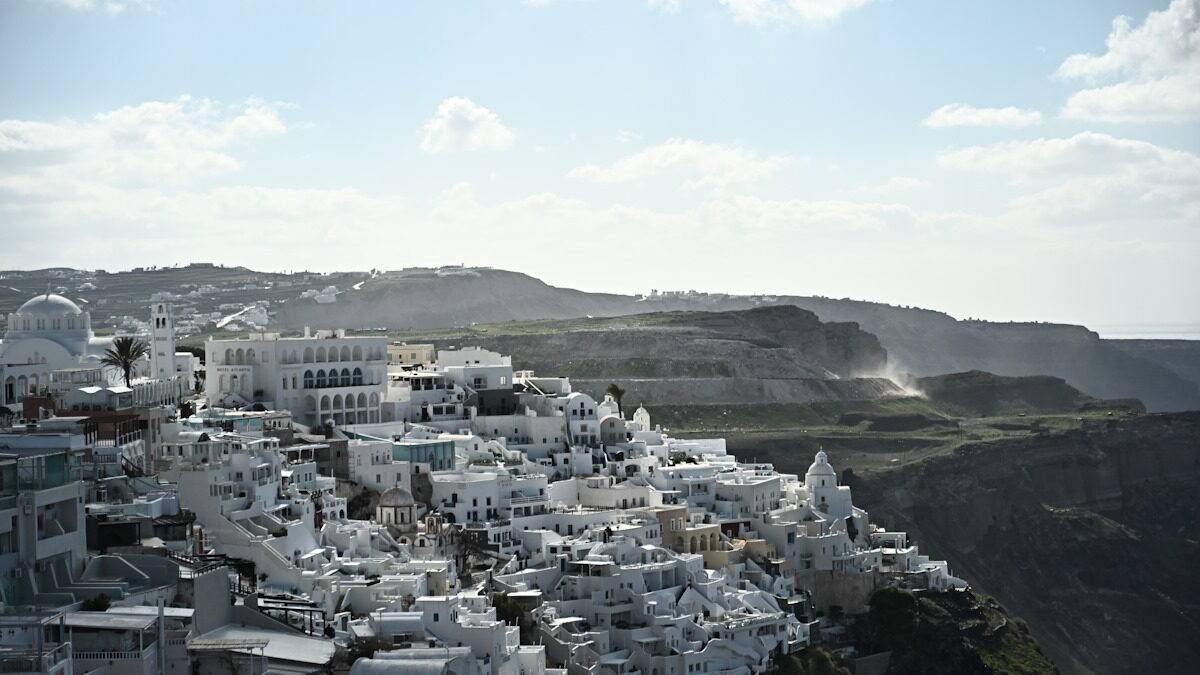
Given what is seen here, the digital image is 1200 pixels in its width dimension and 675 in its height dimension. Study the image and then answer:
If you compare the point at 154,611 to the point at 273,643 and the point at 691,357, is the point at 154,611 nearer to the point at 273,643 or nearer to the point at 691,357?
the point at 273,643

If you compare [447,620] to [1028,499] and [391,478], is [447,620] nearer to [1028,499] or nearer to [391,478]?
[391,478]

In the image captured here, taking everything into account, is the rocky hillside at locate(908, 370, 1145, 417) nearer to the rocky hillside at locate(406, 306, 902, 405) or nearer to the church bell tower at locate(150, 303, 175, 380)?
the rocky hillside at locate(406, 306, 902, 405)

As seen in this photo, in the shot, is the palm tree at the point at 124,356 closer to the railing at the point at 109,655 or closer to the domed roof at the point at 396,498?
the domed roof at the point at 396,498

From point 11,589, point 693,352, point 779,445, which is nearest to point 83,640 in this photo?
point 11,589

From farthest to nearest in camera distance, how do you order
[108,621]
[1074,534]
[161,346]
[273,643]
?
[1074,534]
[161,346]
[273,643]
[108,621]

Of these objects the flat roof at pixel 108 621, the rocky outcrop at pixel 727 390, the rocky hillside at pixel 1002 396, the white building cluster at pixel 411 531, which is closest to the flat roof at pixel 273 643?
the white building cluster at pixel 411 531

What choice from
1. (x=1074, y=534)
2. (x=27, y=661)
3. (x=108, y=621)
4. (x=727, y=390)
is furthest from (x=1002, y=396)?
(x=27, y=661)
